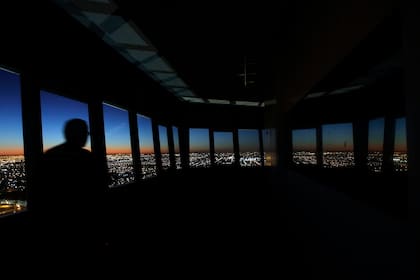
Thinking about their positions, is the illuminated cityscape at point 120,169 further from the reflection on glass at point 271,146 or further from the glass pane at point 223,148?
the glass pane at point 223,148

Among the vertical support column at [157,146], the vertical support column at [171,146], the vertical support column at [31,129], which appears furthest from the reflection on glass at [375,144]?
the vertical support column at [171,146]

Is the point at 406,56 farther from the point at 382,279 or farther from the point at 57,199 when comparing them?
the point at 57,199

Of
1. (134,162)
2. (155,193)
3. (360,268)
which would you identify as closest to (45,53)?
(134,162)

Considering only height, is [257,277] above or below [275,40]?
below

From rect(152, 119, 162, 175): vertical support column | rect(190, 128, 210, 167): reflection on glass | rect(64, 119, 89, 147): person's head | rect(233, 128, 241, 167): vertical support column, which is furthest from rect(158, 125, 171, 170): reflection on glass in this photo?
rect(64, 119, 89, 147): person's head

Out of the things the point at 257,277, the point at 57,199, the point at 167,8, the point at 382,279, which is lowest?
the point at 257,277

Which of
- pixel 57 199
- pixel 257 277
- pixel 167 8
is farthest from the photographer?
pixel 167 8

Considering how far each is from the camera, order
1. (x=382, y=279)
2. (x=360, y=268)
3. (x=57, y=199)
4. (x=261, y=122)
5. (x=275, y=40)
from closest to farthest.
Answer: (x=382, y=279)
(x=360, y=268)
(x=57, y=199)
(x=275, y=40)
(x=261, y=122)
